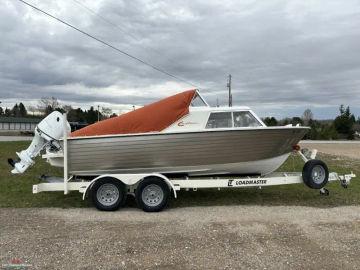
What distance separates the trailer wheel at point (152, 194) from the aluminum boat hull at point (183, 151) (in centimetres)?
61

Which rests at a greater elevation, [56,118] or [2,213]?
[56,118]

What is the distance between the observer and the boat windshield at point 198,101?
935 centimetres

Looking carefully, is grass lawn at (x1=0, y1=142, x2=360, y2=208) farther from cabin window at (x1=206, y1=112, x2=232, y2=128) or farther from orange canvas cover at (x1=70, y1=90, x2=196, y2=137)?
cabin window at (x1=206, y1=112, x2=232, y2=128)

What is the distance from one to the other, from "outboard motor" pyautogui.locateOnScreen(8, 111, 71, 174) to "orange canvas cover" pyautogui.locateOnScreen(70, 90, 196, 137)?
42 cm

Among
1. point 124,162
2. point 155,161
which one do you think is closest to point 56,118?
point 124,162

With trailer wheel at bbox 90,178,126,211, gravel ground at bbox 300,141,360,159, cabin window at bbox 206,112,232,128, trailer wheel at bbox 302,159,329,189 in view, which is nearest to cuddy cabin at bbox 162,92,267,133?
cabin window at bbox 206,112,232,128

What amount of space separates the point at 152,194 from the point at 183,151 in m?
1.11

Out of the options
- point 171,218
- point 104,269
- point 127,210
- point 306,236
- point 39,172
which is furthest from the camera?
point 39,172

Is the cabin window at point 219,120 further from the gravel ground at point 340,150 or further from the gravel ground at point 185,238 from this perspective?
the gravel ground at point 340,150

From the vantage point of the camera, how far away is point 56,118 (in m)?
9.30

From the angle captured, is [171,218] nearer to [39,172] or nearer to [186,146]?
[186,146]

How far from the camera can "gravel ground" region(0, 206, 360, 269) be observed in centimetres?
575

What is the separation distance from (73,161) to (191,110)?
274 centimetres

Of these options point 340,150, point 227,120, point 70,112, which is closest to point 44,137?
point 227,120
